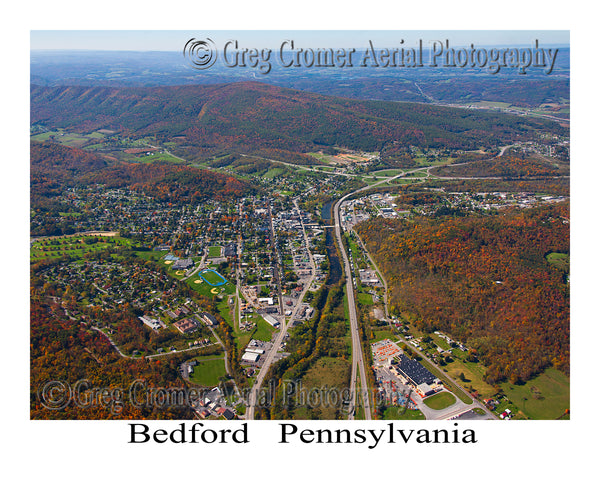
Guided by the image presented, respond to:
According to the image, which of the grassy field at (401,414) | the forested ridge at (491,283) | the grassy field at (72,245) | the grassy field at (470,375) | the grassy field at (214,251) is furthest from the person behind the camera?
the grassy field at (214,251)

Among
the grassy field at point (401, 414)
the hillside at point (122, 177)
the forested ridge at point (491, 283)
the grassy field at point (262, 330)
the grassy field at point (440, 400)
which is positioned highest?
the hillside at point (122, 177)

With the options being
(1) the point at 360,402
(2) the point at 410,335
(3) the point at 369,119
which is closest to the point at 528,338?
(2) the point at 410,335

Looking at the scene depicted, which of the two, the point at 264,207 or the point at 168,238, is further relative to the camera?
the point at 264,207

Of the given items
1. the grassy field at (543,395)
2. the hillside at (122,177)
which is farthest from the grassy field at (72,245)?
the grassy field at (543,395)

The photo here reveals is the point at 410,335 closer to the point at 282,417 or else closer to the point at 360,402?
the point at 360,402

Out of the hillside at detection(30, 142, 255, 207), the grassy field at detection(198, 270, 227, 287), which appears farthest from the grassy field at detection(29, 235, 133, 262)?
the hillside at detection(30, 142, 255, 207)

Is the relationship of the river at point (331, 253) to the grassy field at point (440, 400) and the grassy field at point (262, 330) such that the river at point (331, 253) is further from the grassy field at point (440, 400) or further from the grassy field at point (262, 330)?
the grassy field at point (440, 400)

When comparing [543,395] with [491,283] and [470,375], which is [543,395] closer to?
[470,375]

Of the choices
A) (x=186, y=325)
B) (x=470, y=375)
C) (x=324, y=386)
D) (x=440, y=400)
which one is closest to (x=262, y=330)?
(x=186, y=325)
